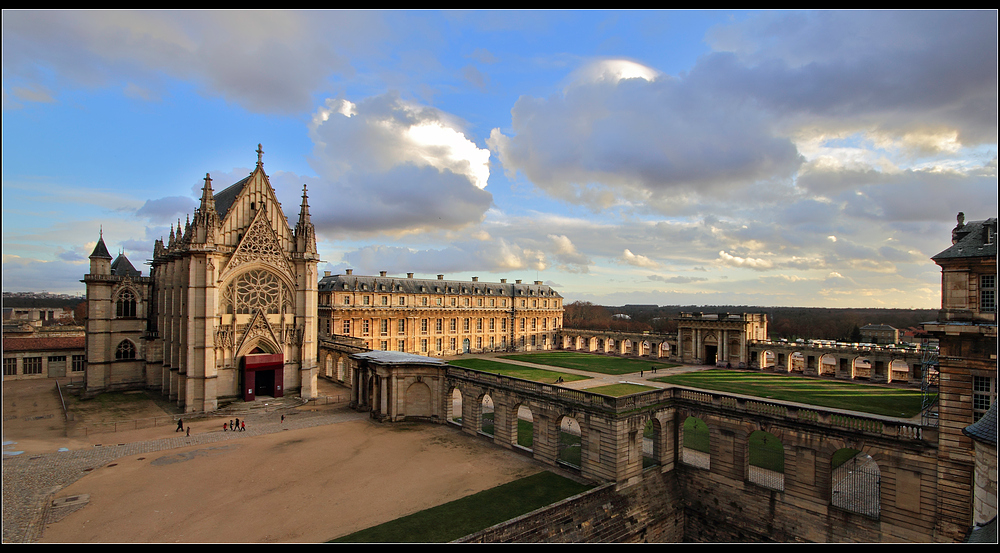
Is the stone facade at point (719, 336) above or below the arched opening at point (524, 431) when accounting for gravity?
above

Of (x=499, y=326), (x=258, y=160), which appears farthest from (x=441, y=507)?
(x=499, y=326)

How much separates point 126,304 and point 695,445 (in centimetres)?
5057

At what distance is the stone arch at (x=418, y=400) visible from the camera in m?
35.3

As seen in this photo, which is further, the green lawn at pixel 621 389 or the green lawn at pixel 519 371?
the green lawn at pixel 519 371

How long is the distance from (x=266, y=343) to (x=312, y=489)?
20290mm

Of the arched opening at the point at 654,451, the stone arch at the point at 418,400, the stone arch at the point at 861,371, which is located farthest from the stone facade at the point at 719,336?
the stone arch at the point at 418,400

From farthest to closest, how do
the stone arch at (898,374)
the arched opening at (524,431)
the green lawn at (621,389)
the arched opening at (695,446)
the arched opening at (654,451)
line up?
the stone arch at (898,374) < the green lawn at (621,389) < the arched opening at (524,431) < the arched opening at (695,446) < the arched opening at (654,451)

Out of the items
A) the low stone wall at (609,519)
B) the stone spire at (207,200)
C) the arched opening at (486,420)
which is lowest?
the low stone wall at (609,519)

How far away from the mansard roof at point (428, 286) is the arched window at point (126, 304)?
63.1ft

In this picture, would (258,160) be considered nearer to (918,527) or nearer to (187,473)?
(187,473)

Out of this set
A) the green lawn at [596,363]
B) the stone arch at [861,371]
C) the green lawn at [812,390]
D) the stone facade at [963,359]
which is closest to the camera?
the stone facade at [963,359]

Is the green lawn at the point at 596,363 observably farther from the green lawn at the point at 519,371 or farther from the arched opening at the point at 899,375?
the arched opening at the point at 899,375

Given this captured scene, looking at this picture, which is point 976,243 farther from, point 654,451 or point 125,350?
point 125,350

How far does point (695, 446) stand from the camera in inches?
1219
